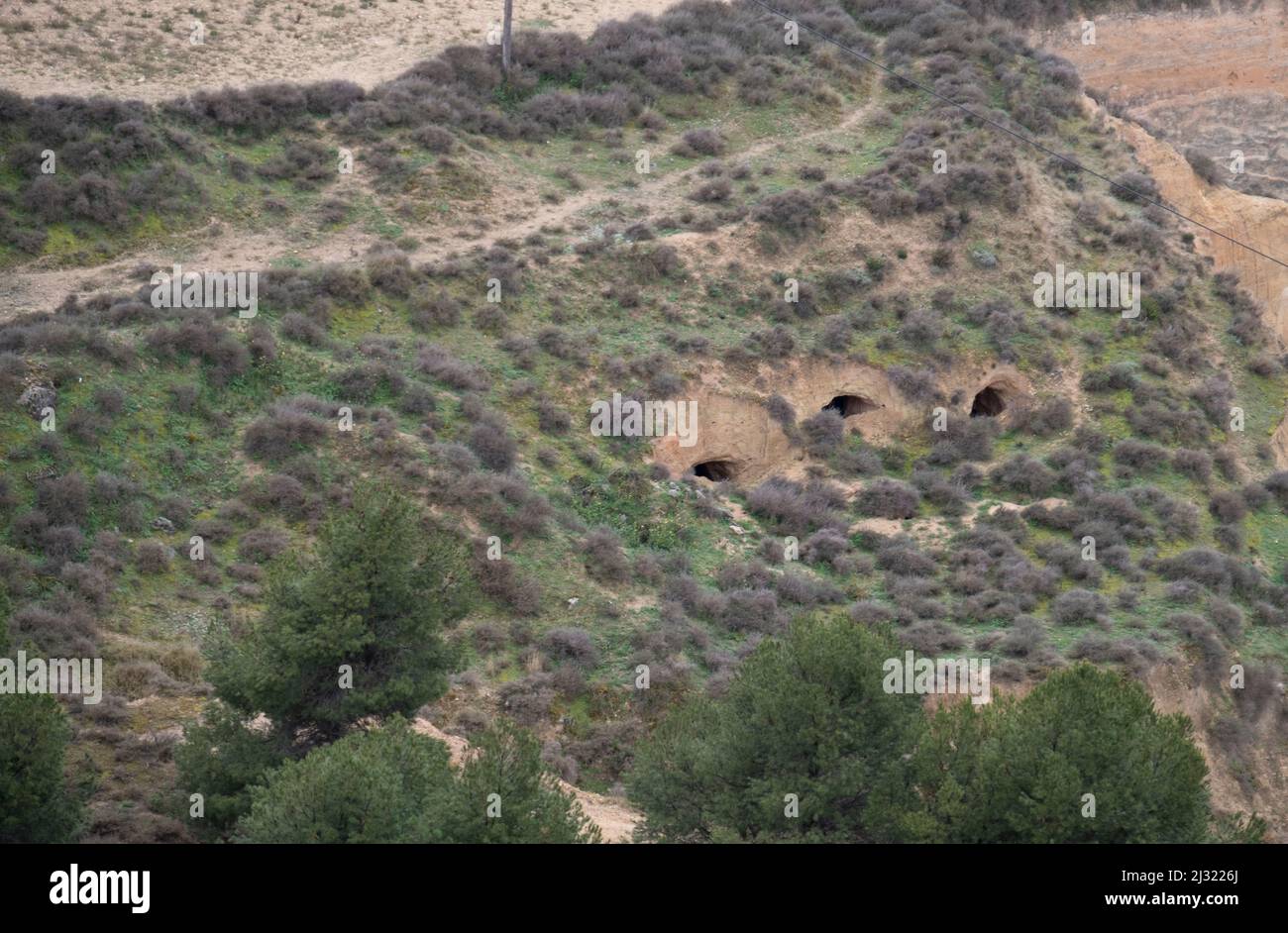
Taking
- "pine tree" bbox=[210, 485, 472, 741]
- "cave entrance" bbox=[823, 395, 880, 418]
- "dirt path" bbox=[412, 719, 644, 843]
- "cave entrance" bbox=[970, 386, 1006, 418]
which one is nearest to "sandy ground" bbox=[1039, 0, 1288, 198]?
"cave entrance" bbox=[970, 386, 1006, 418]

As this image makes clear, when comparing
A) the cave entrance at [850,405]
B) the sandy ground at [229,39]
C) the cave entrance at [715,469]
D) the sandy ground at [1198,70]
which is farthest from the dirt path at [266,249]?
the sandy ground at [1198,70]

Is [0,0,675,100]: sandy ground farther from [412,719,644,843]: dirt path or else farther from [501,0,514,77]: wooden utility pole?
[412,719,644,843]: dirt path

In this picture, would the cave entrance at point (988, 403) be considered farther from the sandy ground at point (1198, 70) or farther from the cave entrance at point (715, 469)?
the sandy ground at point (1198, 70)

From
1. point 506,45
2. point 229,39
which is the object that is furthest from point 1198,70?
point 229,39

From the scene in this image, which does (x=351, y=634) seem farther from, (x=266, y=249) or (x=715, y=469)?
(x=266, y=249)

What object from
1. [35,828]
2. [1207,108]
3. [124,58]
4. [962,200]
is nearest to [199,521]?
[35,828]

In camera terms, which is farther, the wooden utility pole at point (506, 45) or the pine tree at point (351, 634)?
the wooden utility pole at point (506, 45)

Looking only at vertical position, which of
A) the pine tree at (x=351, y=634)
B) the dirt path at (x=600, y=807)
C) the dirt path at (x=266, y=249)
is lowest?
the dirt path at (x=600, y=807)

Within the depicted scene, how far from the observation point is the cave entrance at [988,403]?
3684 centimetres

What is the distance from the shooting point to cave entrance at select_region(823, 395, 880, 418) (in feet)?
116

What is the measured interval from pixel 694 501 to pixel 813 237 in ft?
31.5

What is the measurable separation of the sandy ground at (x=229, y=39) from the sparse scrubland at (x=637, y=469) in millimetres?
1381

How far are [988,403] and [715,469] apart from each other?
25.7 feet
